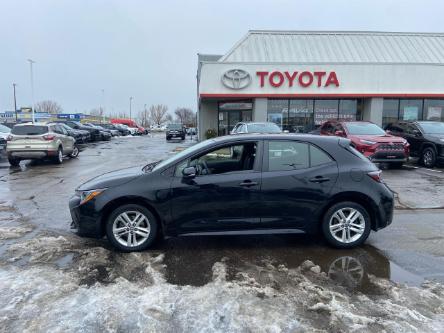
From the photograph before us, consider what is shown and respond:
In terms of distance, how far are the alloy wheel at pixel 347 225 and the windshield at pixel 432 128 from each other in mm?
11096

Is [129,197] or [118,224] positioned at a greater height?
[129,197]

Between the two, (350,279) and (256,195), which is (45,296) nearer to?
(256,195)

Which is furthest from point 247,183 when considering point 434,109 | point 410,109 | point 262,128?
point 434,109

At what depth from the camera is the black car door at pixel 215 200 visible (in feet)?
15.6

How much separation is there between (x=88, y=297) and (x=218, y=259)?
1659 mm

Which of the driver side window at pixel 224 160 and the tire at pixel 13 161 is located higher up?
the driver side window at pixel 224 160

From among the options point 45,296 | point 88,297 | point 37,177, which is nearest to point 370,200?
Answer: point 88,297

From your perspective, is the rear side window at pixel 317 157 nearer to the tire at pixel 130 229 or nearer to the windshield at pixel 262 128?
the tire at pixel 130 229

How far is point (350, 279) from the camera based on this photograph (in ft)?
13.5

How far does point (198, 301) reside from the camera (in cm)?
359

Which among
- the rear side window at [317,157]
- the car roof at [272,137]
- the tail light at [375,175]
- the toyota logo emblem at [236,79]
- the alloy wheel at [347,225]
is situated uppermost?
the toyota logo emblem at [236,79]

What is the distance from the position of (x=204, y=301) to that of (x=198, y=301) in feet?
0.20

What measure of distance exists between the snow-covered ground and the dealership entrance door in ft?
62.9

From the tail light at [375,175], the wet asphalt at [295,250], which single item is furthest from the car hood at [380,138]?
the tail light at [375,175]
